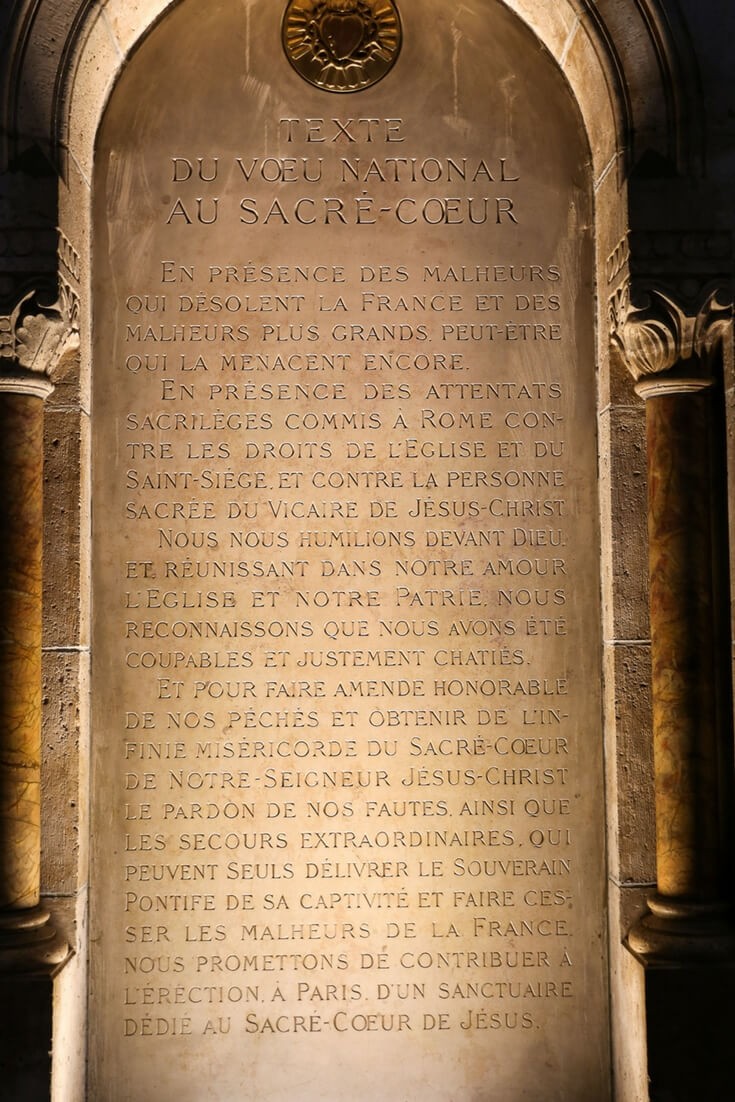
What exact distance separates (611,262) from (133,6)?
94.9 inches

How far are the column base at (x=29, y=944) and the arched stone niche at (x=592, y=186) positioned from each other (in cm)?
115

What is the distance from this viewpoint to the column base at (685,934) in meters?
3.97

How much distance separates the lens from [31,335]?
13.4ft

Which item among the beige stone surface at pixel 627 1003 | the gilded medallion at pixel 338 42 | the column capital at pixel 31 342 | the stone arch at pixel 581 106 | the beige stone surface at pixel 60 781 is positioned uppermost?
the gilded medallion at pixel 338 42

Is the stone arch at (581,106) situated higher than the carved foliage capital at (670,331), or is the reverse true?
the stone arch at (581,106)

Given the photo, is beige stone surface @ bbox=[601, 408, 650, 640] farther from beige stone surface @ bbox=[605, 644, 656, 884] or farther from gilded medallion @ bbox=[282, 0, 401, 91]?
gilded medallion @ bbox=[282, 0, 401, 91]

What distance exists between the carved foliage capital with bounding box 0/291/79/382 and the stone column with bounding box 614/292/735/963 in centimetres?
235

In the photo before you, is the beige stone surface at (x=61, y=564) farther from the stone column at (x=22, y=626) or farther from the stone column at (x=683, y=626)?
the stone column at (x=683, y=626)

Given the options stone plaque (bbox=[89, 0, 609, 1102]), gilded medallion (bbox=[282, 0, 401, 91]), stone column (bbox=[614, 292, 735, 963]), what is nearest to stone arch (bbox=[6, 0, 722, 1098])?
stone plaque (bbox=[89, 0, 609, 1102])

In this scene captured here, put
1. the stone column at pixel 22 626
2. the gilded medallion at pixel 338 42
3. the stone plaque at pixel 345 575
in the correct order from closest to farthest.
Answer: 1. the stone column at pixel 22 626
2. the stone plaque at pixel 345 575
3. the gilded medallion at pixel 338 42

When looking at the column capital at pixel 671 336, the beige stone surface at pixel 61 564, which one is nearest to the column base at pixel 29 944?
the beige stone surface at pixel 61 564

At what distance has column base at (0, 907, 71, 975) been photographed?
3912mm

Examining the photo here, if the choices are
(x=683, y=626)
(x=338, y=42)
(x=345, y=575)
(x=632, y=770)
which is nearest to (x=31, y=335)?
(x=345, y=575)

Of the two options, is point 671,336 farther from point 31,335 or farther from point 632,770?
point 31,335
